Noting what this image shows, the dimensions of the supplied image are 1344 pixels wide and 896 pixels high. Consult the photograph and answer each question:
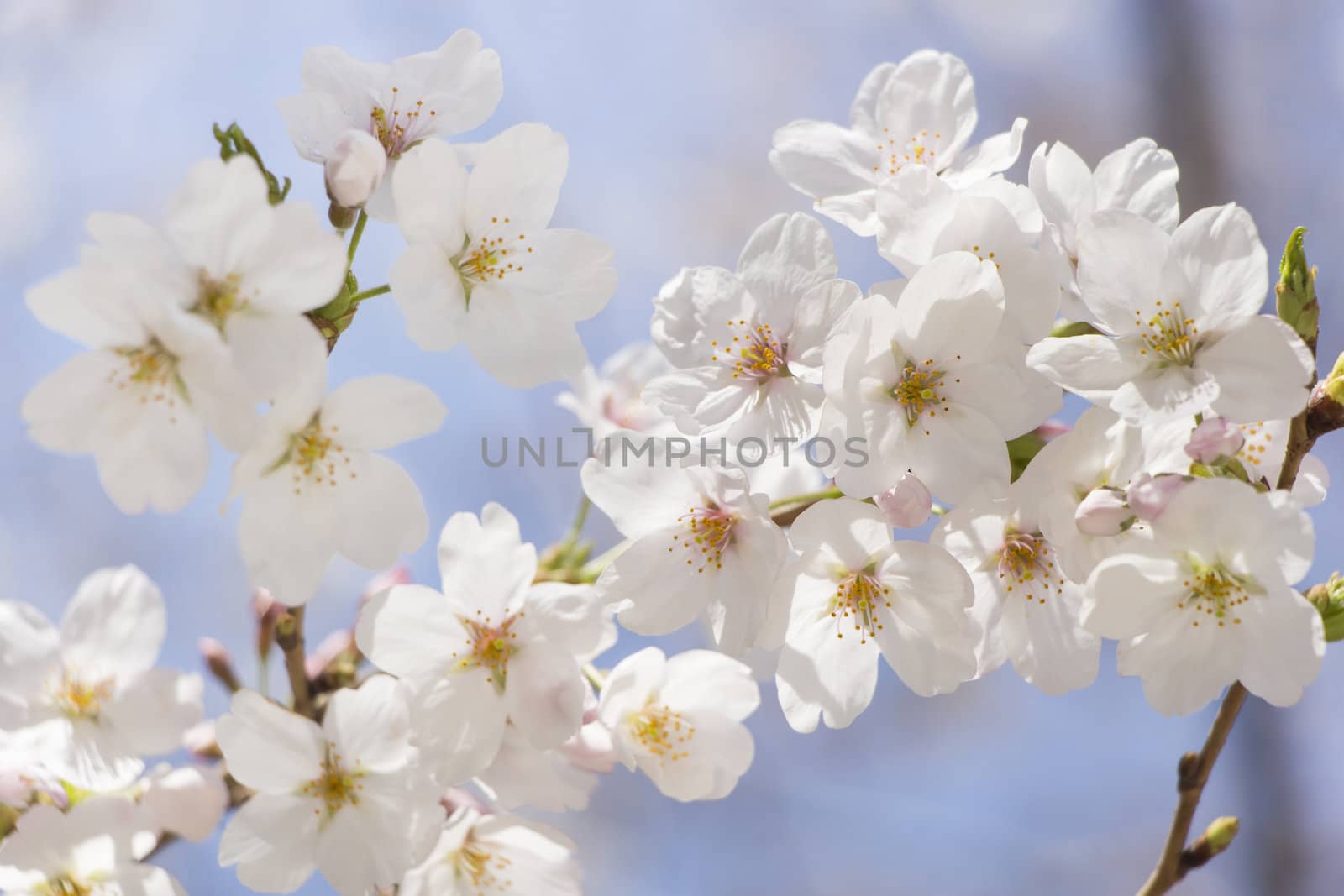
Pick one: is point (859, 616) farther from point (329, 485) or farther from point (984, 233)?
point (329, 485)

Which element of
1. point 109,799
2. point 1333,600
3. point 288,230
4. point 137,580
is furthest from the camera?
point 137,580

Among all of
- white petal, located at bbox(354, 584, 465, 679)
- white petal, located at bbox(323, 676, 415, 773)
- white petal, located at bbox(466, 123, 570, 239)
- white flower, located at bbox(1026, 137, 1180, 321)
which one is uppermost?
white flower, located at bbox(1026, 137, 1180, 321)

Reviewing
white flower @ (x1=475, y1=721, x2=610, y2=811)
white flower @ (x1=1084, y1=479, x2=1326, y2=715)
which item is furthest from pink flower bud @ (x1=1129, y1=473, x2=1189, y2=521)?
white flower @ (x1=475, y1=721, x2=610, y2=811)

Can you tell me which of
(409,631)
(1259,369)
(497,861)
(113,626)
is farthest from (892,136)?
(113,626)

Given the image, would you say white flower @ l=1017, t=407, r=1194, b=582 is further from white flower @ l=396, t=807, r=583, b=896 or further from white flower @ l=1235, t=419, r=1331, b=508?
white flower @ l=396, t=807, r=583, b=896

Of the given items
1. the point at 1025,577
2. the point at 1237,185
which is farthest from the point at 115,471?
the point at 1237,185

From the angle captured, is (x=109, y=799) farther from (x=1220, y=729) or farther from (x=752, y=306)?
(x=1220, y=729)
